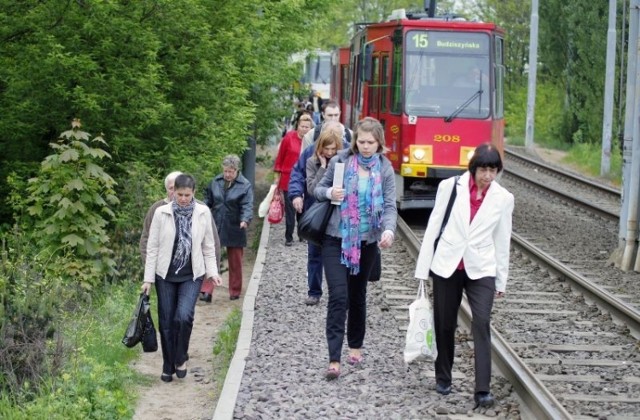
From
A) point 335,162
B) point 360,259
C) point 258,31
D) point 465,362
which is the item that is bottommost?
point 465,362

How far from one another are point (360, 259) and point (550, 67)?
34296 millimetres

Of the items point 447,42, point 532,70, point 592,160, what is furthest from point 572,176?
point 447,42

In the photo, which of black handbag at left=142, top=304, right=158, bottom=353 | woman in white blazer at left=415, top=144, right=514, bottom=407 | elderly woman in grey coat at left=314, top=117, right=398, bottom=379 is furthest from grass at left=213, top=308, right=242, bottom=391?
woman in white blazer at left=415, top=144, right=514, bottom=407

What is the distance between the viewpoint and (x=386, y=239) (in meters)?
8.74

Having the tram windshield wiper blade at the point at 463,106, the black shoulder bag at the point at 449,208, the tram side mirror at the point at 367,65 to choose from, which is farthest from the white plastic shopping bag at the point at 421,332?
the tram side mirror at the point at 367,65

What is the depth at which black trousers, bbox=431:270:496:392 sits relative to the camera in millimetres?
8344

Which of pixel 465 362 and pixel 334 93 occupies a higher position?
pixel 334 93

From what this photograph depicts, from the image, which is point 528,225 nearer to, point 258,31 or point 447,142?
point 447,142

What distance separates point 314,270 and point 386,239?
3541 mm

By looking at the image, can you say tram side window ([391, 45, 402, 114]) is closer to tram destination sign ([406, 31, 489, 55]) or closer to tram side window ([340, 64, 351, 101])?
tram destination sign ([406, 31, 489, 55])

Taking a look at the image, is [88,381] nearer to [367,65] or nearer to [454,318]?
[454,318]

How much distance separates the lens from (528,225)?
2022 cm

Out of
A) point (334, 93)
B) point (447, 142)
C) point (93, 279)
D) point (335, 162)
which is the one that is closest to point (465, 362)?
point (335, 162)

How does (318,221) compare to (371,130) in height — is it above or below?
below
